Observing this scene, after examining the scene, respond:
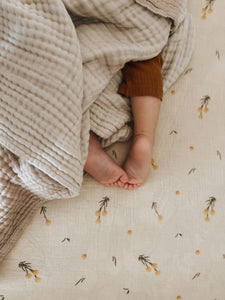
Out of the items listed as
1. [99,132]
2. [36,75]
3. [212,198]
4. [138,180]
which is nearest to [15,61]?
[36,75]

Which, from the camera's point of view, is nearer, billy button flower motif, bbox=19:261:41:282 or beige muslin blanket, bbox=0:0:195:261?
beige muslin blanket, bbox=0:0:195:261

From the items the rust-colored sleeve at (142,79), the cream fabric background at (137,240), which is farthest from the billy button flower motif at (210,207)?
the rust-colored sleeve at (142,79)

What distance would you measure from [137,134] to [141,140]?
0.03 m

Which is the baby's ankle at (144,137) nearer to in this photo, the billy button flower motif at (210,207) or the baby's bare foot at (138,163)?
the baby's bare foot at (138,163)

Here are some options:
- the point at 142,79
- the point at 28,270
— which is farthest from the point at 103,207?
the point at 142,79

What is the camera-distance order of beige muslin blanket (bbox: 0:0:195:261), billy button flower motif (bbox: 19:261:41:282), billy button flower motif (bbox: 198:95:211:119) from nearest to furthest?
beige muslin blanket (bbox: 0:0:195:261)
billy button flower motif (bbox: 19:261:41:282)
billy button flower motif (bbox: 198:95:211:119)

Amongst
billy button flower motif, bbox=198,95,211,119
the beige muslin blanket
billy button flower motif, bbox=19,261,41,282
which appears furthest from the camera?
billy button flower motif, bbox=198,95,211,119

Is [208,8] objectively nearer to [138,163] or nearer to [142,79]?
[142,79]

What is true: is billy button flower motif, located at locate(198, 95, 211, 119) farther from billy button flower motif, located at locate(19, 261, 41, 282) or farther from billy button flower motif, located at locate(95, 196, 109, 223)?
billy button flower motif, located at locate(19, 261, 41, 282)

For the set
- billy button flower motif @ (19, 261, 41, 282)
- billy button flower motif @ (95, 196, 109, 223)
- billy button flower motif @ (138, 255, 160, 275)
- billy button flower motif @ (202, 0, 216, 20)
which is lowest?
billy button flower motif @ (19, 261, 41, 282)

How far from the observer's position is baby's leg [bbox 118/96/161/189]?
2.30 feet

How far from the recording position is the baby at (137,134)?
0.70 meters

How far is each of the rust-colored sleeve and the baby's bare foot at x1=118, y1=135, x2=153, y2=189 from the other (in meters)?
0.11

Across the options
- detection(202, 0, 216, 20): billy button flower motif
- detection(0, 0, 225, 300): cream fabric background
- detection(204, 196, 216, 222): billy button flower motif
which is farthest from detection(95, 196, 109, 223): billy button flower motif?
detection(202, 0, 216, 20): billy button flower motif
